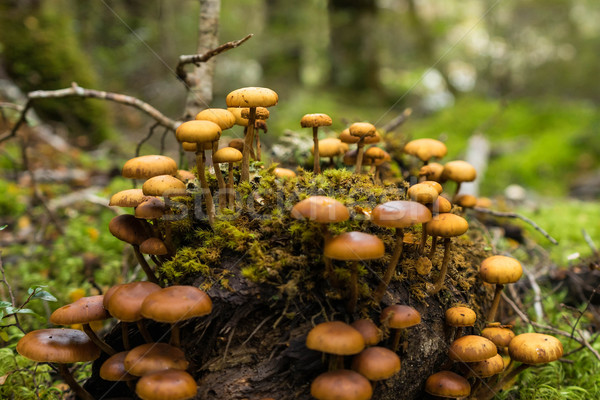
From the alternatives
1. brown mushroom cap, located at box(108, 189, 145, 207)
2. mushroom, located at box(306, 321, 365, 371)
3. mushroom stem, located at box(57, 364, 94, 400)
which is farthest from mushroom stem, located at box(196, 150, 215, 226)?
mushroom stem, located at box(57, 364, 94, 400)

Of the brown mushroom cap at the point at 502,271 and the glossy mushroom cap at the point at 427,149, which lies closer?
the brown mushroom cap at the point at 502,271

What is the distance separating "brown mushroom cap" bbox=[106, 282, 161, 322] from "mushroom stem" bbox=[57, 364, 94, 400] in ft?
2.24

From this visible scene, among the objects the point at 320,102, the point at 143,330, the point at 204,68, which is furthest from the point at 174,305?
the point at 320,102

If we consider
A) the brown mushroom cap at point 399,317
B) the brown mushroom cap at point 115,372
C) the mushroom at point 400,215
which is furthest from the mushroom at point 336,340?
the brown mushroom cap at point 115,372

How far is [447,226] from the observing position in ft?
8.62

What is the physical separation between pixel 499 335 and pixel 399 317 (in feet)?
3.35

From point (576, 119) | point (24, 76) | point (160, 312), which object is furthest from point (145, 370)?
point (576, 119)

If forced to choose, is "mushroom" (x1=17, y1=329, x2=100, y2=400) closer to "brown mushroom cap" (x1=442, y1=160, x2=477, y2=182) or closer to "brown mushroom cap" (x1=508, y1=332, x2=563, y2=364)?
"brown mushroom cap" (x1=508, y1=332, x2=563, y2=364)

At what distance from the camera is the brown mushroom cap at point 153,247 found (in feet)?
9.21

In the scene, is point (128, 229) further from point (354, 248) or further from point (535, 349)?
point (535, 349)

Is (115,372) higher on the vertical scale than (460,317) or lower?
lower

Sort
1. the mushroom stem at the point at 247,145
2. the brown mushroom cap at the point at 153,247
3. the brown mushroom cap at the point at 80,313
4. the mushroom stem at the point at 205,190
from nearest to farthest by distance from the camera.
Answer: the brown mushroom cap at the point at 80,313 → the brown mushroom cap at the point at 153,247 → the mushroom stem at the point at 205,190 → the mushroom stem at the point at 247,145

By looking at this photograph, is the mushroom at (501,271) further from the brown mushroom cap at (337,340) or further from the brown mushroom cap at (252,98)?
the brown mushroom cap at (252,98)

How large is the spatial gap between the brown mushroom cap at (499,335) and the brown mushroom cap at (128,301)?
2416 millimetres
